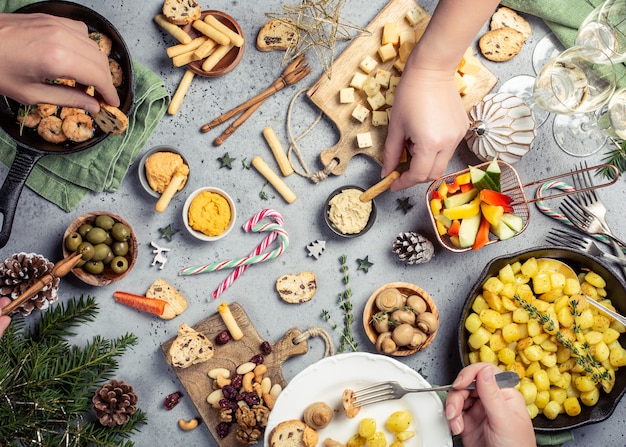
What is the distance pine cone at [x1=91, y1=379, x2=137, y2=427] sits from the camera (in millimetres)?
2086

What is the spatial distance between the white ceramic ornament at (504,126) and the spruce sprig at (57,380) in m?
1.53

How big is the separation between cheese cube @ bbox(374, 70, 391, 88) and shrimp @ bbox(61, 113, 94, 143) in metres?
1.08

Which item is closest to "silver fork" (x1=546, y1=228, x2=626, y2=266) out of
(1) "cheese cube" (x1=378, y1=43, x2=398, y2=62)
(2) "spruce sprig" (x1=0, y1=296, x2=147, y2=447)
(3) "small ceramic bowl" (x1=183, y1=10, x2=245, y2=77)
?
(1) "cheese cube" (x1=378, y1=43, x2=398, y2=62)

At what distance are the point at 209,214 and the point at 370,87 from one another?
2.59 ft

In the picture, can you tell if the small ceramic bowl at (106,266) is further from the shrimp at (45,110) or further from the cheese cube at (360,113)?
the cheese cube at (360,113)

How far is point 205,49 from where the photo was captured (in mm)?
2189

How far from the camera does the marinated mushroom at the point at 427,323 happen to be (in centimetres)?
217

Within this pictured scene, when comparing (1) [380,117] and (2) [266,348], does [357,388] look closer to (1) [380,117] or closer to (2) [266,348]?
(2) [266,348]

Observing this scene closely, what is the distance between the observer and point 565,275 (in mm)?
2213

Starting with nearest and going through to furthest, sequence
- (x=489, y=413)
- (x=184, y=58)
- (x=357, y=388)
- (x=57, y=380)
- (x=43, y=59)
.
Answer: (x=43, y=59), (x=489, y=413), (x=57, y=380), (x=357, y=388), (x=184, y=58)

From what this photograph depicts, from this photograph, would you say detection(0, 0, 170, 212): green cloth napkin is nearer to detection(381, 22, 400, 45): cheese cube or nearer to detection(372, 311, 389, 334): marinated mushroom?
detection(381, 22, 400, 45): cheese cube

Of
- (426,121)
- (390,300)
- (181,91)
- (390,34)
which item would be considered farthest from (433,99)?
(181,91)

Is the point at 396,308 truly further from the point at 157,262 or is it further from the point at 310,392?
the point at 157,262

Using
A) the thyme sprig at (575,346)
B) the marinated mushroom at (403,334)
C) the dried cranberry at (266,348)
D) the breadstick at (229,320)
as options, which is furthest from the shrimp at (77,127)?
the thyme sprig at (575,346)
